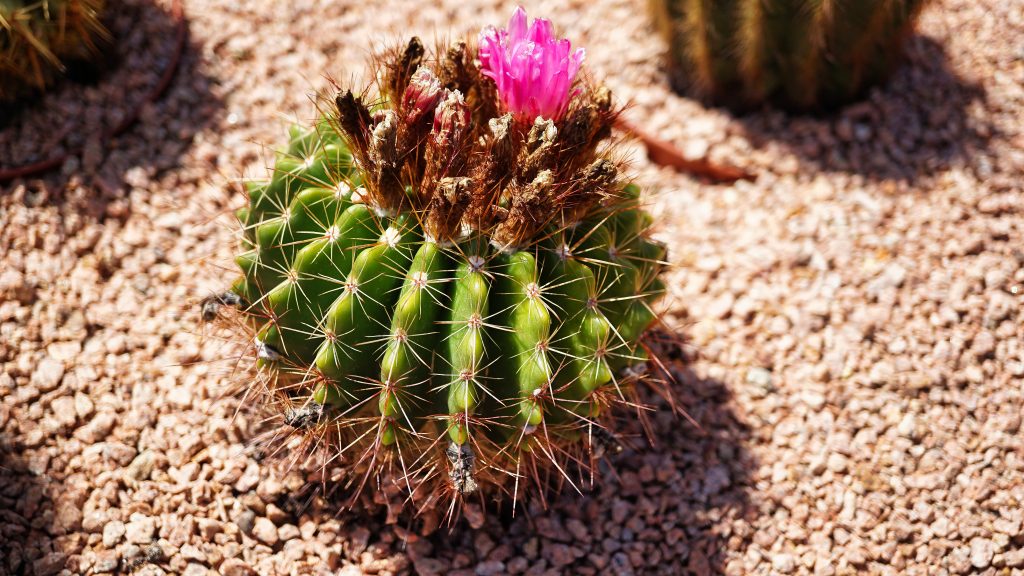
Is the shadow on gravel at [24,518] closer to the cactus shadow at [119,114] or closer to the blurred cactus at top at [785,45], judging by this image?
the cactus shadow at [119,114]

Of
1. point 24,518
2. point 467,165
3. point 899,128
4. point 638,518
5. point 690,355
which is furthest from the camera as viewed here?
point 899,128

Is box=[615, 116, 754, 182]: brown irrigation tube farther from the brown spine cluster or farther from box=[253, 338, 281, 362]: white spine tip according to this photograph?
box=[253, 338, 281, 362]: white spine tip

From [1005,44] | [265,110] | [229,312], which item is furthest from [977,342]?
[265,110]

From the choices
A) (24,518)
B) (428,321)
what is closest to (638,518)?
(428,321)

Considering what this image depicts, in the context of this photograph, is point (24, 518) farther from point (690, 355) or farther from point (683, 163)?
point (683, 163)

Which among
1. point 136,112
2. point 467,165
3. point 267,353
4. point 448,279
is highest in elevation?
point 136,112
